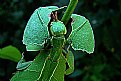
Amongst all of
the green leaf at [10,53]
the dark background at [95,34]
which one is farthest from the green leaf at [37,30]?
the dark background at [95,34]

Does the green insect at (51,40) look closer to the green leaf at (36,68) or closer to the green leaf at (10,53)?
the green leaf at (36,68)

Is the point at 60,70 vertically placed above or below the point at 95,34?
above

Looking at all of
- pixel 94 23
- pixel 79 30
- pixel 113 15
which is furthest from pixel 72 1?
pixel 113 15

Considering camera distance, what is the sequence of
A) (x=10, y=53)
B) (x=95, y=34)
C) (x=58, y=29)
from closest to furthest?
(x=58, y=29) < (x=10, y=53) < (x=95, y=34)

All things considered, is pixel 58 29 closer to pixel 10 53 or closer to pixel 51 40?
pixel 51 40

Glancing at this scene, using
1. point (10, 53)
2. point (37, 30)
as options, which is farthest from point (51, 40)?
point (10, 53)

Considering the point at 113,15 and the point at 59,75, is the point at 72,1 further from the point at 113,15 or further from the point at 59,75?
the point at 113,15
